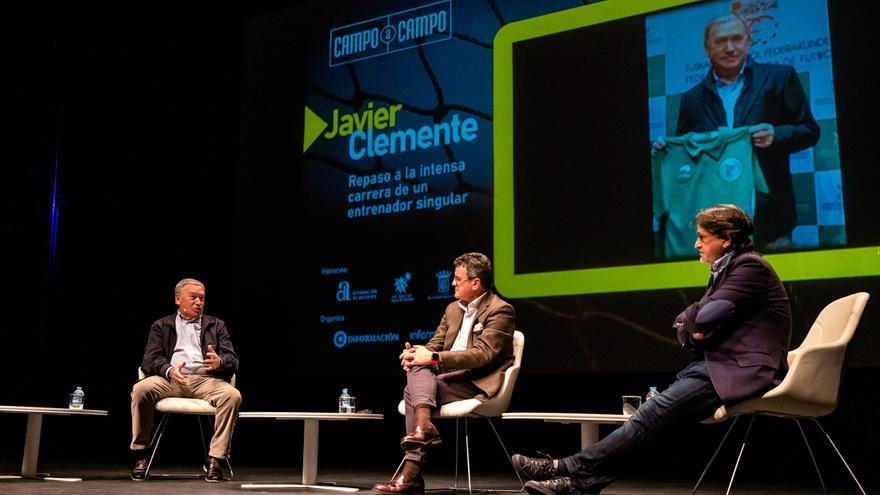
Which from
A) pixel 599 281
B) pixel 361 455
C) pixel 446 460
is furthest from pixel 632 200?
pixel 361 455

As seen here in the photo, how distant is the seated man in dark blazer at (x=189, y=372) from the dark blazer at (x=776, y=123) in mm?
2761

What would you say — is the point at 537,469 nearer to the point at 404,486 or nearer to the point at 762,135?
the point at 404,486

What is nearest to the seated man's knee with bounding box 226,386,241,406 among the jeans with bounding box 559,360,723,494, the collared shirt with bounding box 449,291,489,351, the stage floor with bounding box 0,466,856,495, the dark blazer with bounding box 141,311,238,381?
the dark blazer with bounding box 141,311,238,381

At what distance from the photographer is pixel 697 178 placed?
14.4 ft

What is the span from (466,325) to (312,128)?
2529mm

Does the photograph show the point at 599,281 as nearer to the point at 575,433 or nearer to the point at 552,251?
the point at 552,251

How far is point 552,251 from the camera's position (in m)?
4.85

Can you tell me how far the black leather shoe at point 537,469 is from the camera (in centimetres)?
282

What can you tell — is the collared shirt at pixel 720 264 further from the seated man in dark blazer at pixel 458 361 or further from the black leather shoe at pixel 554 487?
the seated man in dark blazer at pixel 458 361

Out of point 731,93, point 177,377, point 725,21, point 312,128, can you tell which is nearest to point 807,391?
point 731,93

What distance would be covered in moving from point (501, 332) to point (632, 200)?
1370 mm

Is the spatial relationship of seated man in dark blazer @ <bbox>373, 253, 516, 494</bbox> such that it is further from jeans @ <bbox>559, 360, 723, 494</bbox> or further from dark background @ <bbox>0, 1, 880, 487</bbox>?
dark background @ <bbox>0, 1, 880, 487</bbox>

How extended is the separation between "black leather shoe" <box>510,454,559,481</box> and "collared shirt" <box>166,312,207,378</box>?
2.34 m

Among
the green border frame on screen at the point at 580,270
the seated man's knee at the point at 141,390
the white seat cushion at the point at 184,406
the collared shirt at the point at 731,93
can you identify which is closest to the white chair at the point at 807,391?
the green border frame on screen at the point at 580,270
